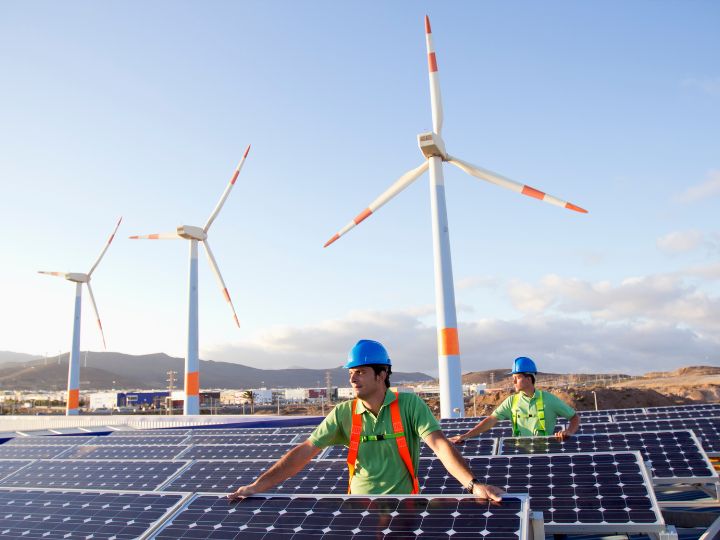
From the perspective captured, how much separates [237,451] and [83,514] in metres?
7.17

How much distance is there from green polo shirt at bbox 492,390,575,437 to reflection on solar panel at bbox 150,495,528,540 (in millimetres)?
5363

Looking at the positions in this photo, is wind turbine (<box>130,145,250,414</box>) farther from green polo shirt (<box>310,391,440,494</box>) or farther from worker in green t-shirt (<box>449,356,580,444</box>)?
green polo shirt (<box>310,391,440,494</box>)

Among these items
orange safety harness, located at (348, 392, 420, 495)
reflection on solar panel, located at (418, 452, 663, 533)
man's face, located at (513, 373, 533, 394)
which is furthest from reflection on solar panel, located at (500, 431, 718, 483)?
orange safety harness, located at (348, 392, 420, 495)

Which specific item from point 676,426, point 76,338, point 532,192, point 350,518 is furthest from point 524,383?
point 76,338

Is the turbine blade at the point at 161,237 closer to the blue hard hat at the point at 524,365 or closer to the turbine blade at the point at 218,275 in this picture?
the turbine blade at the point at 218,275

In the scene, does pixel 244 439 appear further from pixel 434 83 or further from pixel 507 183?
pixel 434 83

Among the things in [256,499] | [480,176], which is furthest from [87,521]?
[480,176]

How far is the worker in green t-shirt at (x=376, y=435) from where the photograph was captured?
5.46 meters

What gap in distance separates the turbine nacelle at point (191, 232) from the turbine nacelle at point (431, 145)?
2108 cm

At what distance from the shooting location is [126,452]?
46.6 feet

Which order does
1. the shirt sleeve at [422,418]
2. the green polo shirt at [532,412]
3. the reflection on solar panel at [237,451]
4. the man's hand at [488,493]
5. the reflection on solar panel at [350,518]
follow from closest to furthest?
the reflection on solar panel at [350,518], the man's hand at [488,493], the shirt sleeve at [422,418], the green polo shirt at [532,412], the reflection on solar panel at [237,451]

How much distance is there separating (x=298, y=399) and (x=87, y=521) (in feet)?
417

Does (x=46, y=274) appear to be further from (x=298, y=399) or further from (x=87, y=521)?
(x=298, y=399)

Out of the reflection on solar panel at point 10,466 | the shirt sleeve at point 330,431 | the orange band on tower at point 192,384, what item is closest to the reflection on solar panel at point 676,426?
the shirt sleeve at point 330,431
